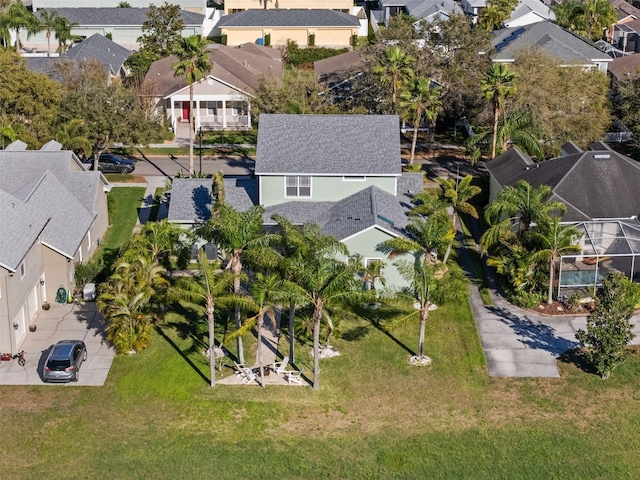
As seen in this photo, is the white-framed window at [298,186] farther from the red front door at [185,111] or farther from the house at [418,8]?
the house at [418,8]

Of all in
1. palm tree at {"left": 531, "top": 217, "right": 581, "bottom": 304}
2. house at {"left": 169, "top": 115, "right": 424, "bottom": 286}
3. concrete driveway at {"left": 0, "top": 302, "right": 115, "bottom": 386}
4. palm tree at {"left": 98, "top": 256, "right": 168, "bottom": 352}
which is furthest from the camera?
house at {"left": 169, "top": 115, "right": 424, "bottom": 286}

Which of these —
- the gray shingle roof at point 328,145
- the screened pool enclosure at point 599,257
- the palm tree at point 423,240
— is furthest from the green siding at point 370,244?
the screened pool enclosure at point 599,257

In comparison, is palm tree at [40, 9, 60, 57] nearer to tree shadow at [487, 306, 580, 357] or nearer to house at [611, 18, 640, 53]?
house at [611, 18, 640, 53]

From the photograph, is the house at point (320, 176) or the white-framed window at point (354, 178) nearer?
the house at point (320, 176)

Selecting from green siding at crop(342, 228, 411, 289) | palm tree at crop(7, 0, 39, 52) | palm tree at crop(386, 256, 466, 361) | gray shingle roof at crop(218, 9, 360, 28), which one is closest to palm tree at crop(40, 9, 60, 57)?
palm tree at crop(7, 0, 39, 52)

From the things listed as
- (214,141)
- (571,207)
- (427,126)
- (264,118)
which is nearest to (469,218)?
(571,207)

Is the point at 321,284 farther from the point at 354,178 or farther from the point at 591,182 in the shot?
the point at 591,182

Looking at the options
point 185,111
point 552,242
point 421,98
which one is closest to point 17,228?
point 552,242
